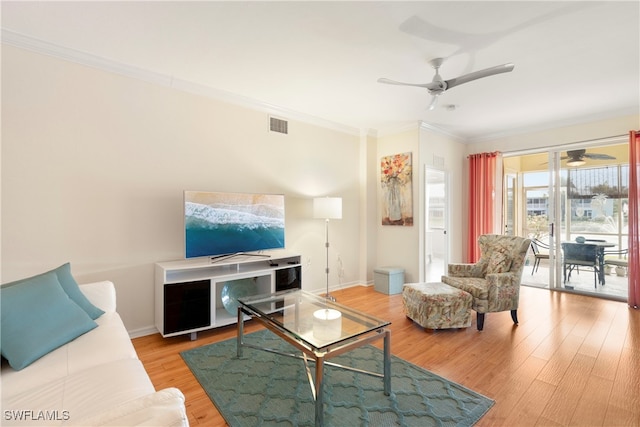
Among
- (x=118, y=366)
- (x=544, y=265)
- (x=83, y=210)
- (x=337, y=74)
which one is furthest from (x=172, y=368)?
(x=544, y=265)

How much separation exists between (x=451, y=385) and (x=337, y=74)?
2777mm

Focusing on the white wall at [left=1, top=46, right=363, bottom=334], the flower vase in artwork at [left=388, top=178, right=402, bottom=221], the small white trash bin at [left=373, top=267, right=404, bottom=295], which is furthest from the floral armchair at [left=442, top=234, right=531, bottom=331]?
the white wall at [left=1, top=46, right=363, bottom=334]

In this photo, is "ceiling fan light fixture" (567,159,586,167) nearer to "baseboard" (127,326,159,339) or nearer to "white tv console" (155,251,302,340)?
"white tv console" (155,251,302,340)

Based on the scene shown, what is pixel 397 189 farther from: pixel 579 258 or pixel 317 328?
pixel 317 328

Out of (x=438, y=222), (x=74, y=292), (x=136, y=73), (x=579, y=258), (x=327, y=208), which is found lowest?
(x=579, y=258)

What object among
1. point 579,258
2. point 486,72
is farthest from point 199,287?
point 579,258

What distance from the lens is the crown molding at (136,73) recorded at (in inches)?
89.3

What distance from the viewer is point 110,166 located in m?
2.63

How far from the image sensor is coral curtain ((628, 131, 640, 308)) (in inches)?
143

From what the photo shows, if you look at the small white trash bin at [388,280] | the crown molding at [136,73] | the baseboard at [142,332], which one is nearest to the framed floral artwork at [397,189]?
the small white trash bin at [388,280]

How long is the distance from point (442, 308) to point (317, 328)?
1.50 m

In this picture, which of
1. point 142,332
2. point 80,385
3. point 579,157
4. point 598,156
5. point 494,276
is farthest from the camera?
point 579,157

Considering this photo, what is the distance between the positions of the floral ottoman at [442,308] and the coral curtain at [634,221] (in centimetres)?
254

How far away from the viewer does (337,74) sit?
2.83 metres
